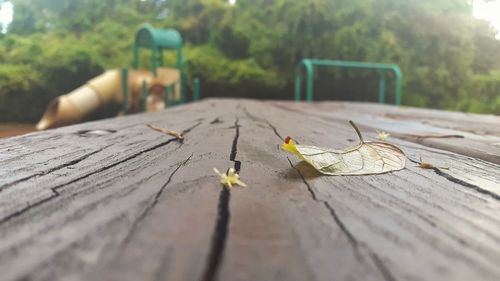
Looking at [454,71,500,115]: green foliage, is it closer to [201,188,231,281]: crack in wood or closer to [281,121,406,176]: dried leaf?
[281,121,406,176]: dried leaf

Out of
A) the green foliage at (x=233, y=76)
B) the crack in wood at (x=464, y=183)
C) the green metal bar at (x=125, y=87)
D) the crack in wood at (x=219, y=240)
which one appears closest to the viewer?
the crack in wood at (x=219, y=240)

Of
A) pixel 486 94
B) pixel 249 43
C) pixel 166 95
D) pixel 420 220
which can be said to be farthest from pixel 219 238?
pixel 249 43

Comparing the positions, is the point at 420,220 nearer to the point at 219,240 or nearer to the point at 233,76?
the point at 219,240

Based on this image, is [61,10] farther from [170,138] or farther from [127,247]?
[127,247]

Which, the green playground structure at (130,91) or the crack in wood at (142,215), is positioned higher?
the green playground structure at (130,91)

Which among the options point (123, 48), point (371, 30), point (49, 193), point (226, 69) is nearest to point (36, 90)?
point (123, 48)

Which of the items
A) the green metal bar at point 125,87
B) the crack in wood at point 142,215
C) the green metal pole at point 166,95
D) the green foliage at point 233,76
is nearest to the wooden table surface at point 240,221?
the crack in wood at point 142,215

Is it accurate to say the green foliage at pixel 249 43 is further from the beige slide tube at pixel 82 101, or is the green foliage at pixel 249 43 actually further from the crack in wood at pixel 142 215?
the crack in wood at pixel 142 215
